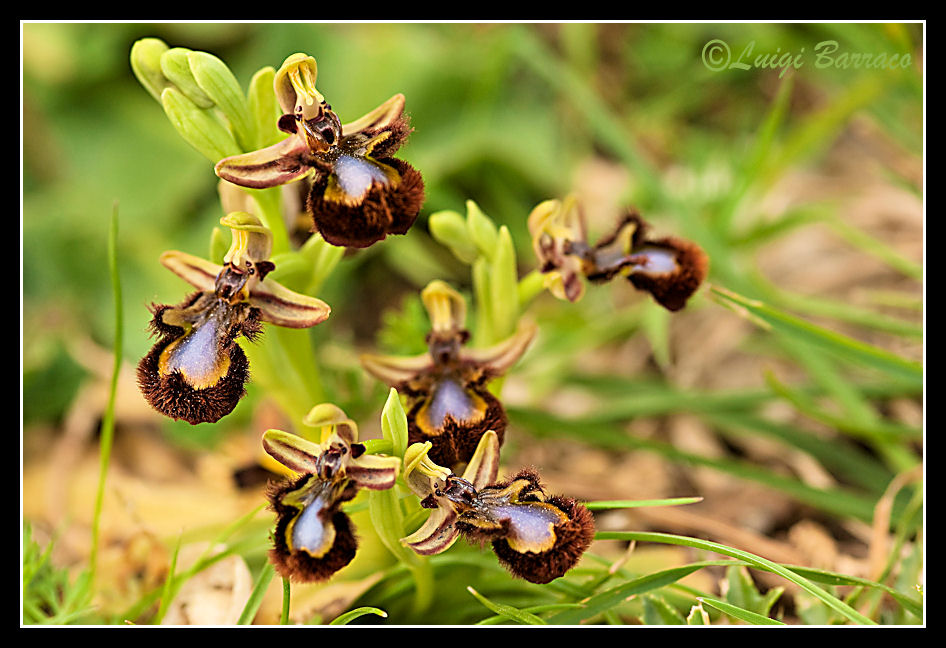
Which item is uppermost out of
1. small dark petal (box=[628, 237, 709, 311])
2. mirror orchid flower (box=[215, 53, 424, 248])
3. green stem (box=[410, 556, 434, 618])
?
small dark petal (box=[628, 237, 709, 311])

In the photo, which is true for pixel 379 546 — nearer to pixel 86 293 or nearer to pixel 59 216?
pixel 86 293

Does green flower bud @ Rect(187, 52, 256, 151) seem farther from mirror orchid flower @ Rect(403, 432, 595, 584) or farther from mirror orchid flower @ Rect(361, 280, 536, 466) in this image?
mirror orchid flower @ Rect(403, 432, 595, 584)

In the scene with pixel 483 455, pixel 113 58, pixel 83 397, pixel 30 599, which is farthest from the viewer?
pixel 113 58

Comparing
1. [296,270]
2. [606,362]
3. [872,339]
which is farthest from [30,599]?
[872,339]

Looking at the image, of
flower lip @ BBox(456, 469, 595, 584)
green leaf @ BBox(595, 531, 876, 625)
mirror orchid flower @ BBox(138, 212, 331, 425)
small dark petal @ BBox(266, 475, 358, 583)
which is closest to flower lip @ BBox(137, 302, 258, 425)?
mirror orchid flower @ BBox(138, 212, 331, 425)

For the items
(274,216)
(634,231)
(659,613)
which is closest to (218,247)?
(274,216)

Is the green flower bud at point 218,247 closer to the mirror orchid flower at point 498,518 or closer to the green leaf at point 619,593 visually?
the mirror orchid flower at point 498,518
